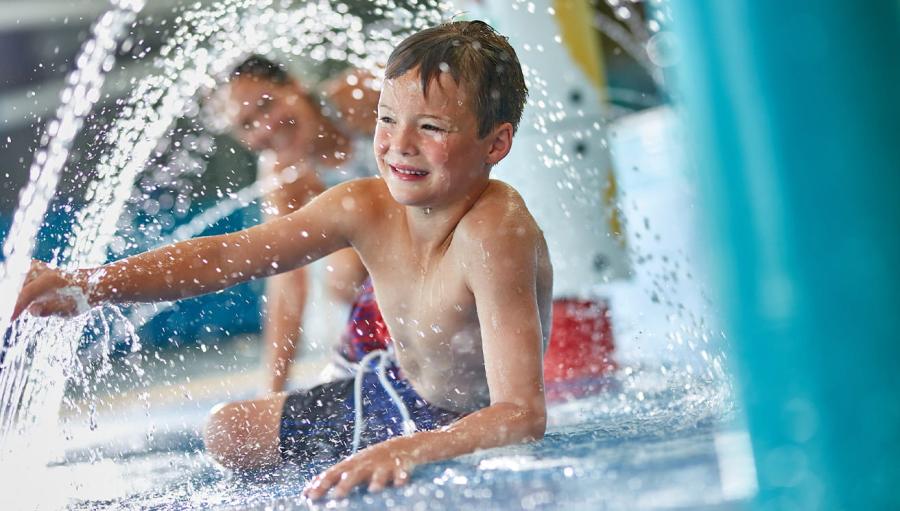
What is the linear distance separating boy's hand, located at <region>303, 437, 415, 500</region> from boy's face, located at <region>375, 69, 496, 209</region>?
41 cm

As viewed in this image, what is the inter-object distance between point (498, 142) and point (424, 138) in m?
0.13

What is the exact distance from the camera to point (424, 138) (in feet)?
4.37

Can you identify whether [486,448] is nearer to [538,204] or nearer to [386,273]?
[386,273]

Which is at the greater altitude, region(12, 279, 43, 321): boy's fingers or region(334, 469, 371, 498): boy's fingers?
region(12, 279, 43, 321): boy's fingers

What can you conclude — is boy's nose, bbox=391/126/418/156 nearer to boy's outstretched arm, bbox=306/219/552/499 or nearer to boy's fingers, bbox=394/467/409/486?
boy's outstretched arm, bbox=306/219/552/499

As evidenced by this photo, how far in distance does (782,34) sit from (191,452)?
4.73ft

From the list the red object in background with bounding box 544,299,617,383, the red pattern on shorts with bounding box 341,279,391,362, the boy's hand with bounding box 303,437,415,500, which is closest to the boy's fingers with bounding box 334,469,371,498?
the boy's hand with bounding box 303,437,415,500

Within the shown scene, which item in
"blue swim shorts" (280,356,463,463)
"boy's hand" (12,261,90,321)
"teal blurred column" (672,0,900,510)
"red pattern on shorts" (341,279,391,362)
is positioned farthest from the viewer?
"red pattern on shorts" (341,279,391,362)

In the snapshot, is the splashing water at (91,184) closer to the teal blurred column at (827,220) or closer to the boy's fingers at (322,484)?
the boy's fingers at (322,484)

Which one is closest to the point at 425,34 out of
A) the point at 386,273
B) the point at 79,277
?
the point at 386,273

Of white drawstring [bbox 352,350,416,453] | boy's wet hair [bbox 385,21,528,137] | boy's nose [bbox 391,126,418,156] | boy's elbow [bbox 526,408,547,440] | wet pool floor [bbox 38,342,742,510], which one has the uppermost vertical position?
boy's wet hair [bbox 385,21,528,137]

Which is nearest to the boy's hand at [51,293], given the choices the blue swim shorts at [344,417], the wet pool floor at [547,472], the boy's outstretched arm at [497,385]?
the wet pool floor at [547,472]

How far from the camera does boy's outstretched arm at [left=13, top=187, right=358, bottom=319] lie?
1356mm

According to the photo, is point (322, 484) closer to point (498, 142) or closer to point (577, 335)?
point (498, 142)
